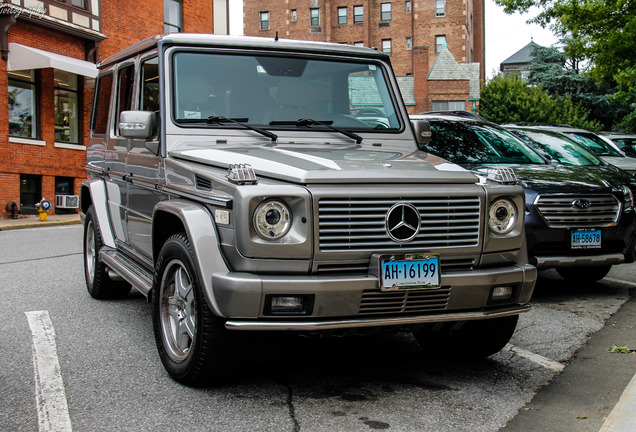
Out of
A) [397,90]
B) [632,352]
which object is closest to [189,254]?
[397,90]

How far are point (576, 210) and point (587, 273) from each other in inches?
63.0

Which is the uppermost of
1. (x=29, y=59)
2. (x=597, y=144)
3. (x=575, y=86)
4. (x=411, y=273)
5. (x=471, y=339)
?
(x=575, y=86)

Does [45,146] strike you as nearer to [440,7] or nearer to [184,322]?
[184,322]

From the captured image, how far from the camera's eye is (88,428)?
3664mm

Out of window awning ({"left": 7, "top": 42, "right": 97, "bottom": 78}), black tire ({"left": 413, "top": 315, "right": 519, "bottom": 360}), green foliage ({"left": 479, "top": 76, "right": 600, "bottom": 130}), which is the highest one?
green foliage ({"left": 479, "top": 76, "right": 600, "bottom": 130})

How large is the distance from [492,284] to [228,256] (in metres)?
1.50

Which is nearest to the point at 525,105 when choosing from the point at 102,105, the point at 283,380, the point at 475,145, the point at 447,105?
the point at 447,105

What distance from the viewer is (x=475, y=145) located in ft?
26.9

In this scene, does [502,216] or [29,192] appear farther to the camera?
[29,192]

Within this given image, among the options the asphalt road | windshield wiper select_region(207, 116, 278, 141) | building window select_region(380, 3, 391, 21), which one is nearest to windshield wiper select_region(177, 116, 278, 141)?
windshield wiper select_region(207, 116, 278, 141)

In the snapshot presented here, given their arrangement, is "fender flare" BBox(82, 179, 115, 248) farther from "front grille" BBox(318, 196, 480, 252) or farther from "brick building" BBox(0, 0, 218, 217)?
"brick building" BBox(0, 0, 218, 217)

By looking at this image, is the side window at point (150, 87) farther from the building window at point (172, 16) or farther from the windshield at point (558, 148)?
the building window at point (172, 16)

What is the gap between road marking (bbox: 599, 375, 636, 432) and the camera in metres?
3.54

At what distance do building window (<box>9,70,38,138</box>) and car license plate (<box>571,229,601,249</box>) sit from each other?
18135 millimetres
